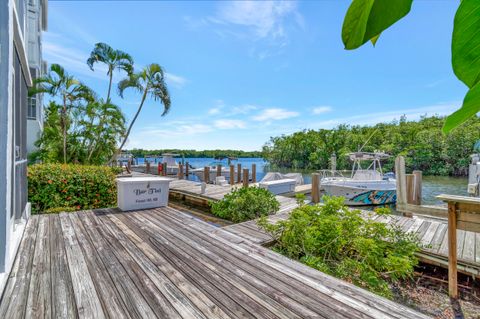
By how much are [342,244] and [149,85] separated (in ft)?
39.1

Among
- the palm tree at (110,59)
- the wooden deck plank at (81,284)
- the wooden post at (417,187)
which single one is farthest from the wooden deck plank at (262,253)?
the palm tree at (110,59)

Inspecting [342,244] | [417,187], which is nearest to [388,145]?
[417,187]

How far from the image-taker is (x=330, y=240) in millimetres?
3766

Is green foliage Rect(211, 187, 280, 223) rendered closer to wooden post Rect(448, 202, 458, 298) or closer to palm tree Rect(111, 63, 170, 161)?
wooden post Rect(448, 202, 458, 298)

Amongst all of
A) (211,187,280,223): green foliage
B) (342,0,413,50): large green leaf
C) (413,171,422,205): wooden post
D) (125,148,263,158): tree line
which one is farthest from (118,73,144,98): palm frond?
(125,148,263,158): tree line

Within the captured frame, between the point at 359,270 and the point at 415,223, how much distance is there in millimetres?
3152

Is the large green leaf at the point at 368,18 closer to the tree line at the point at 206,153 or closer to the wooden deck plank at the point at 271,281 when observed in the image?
the wooden deck plank at the point at 271,281

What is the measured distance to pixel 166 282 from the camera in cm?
240

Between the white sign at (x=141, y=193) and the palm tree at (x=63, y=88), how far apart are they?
5.71m

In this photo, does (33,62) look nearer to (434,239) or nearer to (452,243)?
(452,243)

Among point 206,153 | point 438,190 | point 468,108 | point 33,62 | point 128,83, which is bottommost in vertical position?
point 438,190

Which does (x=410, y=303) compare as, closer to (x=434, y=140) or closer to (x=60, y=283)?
(x=60, y=283)

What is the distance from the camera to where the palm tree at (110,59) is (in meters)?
11.4

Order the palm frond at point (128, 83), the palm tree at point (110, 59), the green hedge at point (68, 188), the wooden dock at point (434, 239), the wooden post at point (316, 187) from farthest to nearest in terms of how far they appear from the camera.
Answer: the palm frond at point (128, 83) < the palm tree at point (110, 59) < the wooden post at point (316, 187) < the green hedge at point (68, 188) < the wooden dock at point (434, 239)
